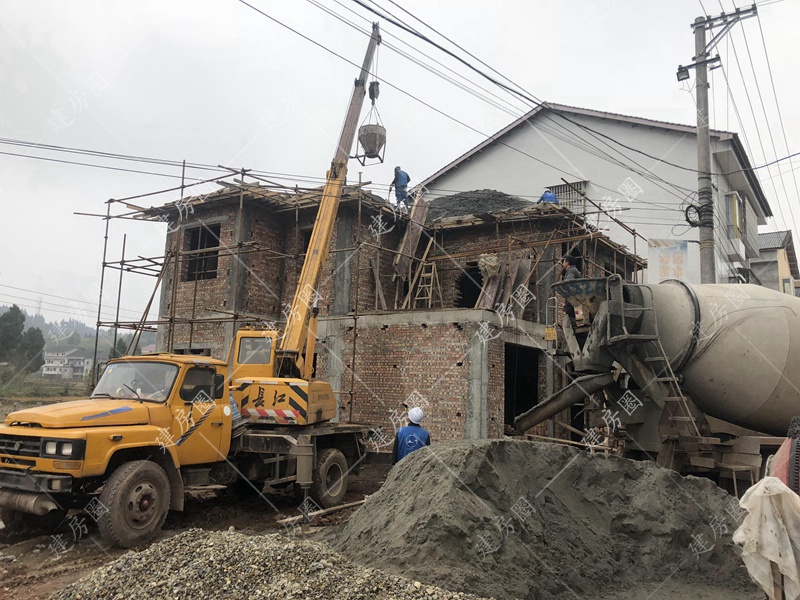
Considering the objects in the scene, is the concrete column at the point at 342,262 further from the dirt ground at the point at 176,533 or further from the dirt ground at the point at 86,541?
the dirt ground at the point at 176,533

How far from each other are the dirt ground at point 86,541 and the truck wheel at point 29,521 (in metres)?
0.13

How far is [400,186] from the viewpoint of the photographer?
671 inches

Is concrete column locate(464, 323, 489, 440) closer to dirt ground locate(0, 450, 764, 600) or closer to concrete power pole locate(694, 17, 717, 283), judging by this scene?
dirt ground locate(0, 450, 764, 600)

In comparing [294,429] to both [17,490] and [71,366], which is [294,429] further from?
[71,366]

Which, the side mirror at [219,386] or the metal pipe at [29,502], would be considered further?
the side mirror at [219,386]

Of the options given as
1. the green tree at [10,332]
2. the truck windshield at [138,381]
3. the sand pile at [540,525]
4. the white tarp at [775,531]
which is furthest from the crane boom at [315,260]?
the green tree at [10,332]

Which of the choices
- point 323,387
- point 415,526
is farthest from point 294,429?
point 415,526

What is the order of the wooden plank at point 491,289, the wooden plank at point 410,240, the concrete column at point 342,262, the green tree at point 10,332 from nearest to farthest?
1. the wooden plank at point 491,289
2. the concrete column at point 342,262
3. the wooden plank at point 410,240
4. the green tree at point 10,332

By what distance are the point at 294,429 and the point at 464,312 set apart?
16.3 ft

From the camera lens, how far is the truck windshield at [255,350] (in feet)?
34.4

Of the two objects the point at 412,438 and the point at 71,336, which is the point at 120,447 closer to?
the point at 412,438

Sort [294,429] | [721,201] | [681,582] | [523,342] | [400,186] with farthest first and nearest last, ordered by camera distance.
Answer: [721,201], [400,186], [523,342], [294,429], [681,582]

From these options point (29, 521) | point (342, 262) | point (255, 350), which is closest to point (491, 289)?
point (342, 262)

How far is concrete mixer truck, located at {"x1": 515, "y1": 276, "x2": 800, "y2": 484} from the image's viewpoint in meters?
8.04
